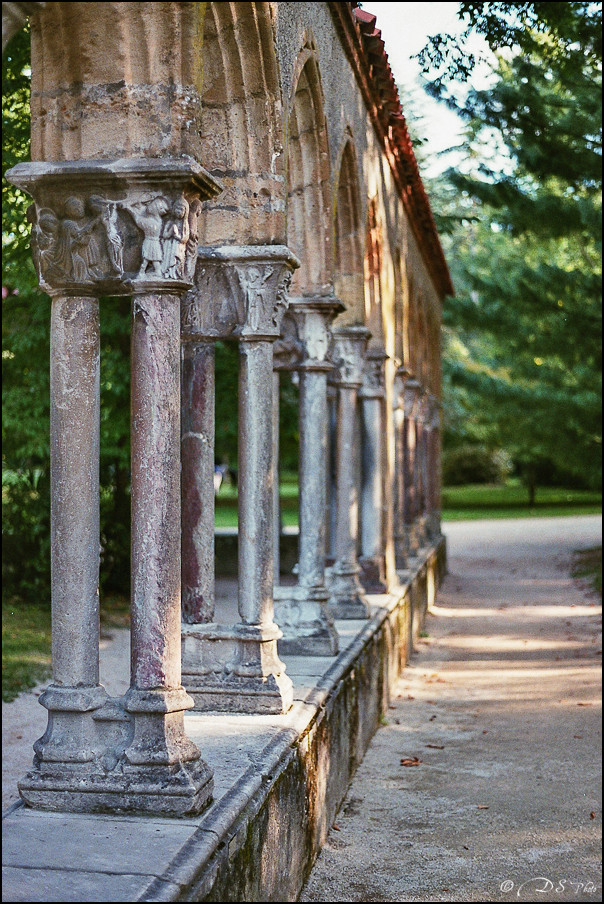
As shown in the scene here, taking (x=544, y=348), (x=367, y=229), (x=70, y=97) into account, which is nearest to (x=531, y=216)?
(x=544, y=348)

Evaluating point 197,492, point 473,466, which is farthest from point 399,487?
point 473,466

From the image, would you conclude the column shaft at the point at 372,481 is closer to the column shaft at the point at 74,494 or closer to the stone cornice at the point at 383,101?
the stone cornice at the point at 383,101

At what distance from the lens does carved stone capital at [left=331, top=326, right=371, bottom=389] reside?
30.1 ft

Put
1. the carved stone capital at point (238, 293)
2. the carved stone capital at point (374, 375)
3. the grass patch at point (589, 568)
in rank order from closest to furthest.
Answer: the carved stone capital at point (238, 293), the carved stone capital at point (374, 375), the grass patch at point (589, 568)

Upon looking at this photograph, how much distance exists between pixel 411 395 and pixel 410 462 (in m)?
0.96

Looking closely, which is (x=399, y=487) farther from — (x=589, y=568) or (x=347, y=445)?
(x=589, y=568)

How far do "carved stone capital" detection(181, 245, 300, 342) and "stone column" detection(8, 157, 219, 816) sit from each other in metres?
1.44

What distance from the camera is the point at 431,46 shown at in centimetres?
878

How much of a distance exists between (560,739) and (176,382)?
4927 mm

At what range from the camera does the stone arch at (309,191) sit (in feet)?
23.2

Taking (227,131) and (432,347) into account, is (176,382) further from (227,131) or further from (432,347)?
(432,347)

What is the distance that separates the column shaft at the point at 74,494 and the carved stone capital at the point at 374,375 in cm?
654

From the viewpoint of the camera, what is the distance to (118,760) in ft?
13.2

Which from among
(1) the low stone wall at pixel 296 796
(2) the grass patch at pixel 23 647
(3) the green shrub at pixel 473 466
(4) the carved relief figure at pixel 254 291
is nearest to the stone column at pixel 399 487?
(2) the grass patch at pixel 23 647
